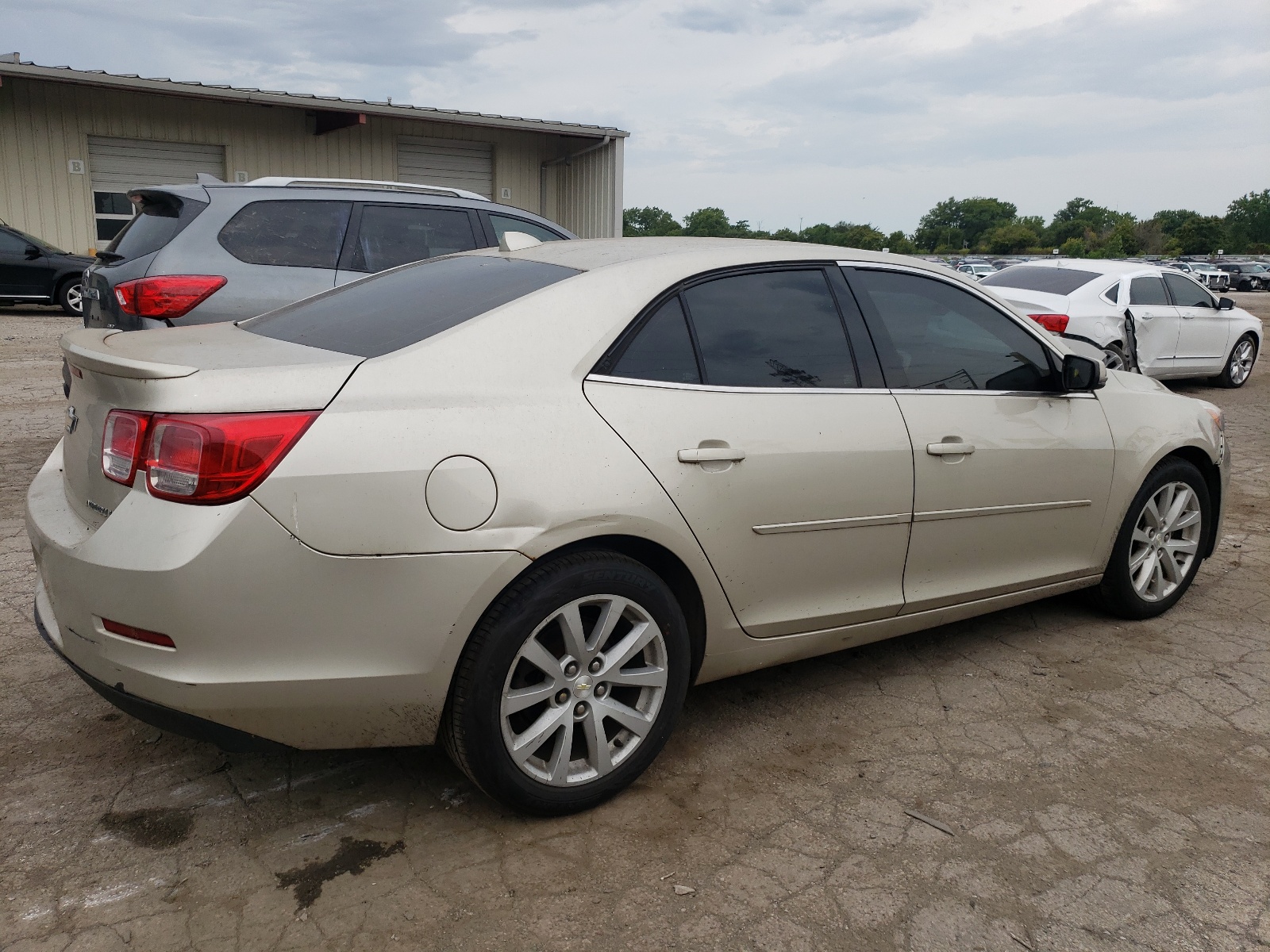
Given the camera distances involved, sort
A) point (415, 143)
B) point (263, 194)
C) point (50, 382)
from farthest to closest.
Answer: point (415, 143) < point (50, 382) < point (263, 194)

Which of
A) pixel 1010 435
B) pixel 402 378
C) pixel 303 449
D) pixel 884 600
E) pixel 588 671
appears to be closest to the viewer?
pixel 303 449

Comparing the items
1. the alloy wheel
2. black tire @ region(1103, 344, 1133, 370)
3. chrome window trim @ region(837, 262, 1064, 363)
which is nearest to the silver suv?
chrome window trim @ region(837, 262, 1064, 363)

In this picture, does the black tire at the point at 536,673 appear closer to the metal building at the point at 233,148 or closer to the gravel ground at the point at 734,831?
the gravel ground at the point at 734,831

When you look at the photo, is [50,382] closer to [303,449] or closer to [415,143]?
[303,449]

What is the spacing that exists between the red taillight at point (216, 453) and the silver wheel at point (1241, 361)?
44.7 ft

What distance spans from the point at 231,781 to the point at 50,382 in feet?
27.0

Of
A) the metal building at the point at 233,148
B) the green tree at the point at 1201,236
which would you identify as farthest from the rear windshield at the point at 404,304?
the green tree at the point at 1201,236

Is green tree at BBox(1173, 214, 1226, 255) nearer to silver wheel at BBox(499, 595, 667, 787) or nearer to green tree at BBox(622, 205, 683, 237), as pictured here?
green tree at BBox(622, 205, 683, 237)

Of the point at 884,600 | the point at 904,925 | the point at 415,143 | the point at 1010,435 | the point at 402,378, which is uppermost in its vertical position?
the point at 415,143

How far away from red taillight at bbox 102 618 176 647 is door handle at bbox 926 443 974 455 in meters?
2.31

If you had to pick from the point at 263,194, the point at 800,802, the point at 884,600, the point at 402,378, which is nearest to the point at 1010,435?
the point at 884,600

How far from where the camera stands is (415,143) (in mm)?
20422

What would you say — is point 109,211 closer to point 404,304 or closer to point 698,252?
point 404,304

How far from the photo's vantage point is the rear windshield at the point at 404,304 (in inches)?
111
